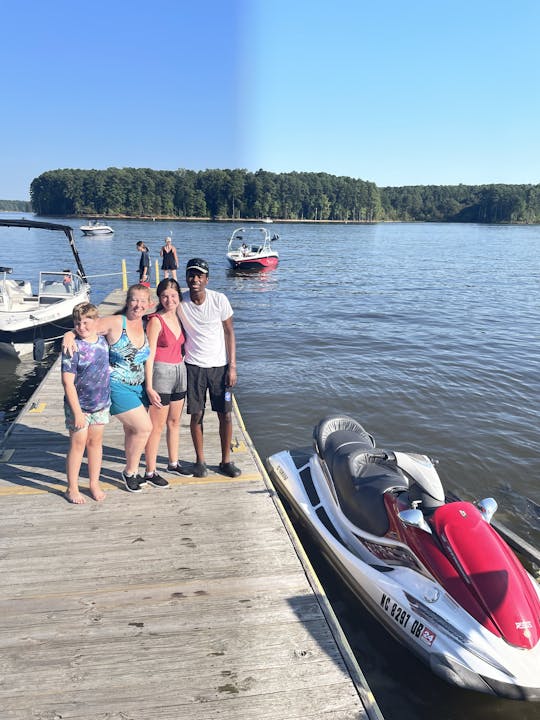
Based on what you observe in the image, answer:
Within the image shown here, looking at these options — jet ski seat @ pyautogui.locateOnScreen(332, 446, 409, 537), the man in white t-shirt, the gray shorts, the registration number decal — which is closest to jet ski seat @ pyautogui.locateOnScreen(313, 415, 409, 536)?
jet ski seat @ pyautogui.locateOnScreen(332, 446, 409, 537)

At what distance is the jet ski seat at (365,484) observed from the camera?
3789mm

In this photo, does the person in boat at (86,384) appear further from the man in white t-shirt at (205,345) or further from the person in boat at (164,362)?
the man in white t-shirt at (205,345)

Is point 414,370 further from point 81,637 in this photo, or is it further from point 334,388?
point 81,637

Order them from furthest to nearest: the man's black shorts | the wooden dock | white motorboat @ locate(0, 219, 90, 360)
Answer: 1. white motorboat @ locate(0, 219, 90, 360)
2. the man's black shorts
3. the wooden dock

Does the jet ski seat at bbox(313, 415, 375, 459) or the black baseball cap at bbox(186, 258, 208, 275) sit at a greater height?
the black baseball cap at bbox(186, 258, 208, 275)

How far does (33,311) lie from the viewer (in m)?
11.6

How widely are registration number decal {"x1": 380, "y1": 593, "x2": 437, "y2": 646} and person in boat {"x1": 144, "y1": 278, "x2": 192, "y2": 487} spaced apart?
7.76 feet

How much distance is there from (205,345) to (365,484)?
1843mm

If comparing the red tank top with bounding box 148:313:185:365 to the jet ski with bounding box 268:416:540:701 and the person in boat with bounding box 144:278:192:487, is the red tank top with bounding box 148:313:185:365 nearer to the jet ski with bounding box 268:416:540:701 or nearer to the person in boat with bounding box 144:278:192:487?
the person in boat with bounding box 144:278:192:487

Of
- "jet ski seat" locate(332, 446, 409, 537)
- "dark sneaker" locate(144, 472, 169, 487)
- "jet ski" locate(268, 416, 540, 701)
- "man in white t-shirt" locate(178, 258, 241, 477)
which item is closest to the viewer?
"jet ski" locate(268, 416, 540, 701)

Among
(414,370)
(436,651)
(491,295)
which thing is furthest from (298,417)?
(491,295)

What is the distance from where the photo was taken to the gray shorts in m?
4.13

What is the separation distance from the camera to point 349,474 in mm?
4152

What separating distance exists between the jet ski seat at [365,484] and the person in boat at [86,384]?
7.01 ft
